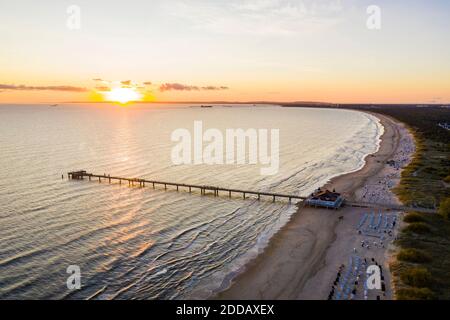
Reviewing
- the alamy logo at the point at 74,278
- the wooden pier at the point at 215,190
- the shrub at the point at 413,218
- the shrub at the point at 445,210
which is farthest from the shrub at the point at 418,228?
the alamy logo at the point at 74,278

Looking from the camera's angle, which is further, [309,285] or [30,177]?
[30,177]

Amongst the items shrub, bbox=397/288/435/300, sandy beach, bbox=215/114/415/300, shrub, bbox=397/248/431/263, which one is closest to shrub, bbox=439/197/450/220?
sandy beach, bbox=215/114/415/300

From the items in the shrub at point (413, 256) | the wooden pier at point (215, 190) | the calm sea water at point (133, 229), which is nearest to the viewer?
the calm sea water at point (133, 229)

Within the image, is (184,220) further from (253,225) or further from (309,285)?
(309,285)

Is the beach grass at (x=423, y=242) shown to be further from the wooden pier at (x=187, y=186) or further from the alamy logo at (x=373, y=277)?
the wooden pier at (x=187, y=186)

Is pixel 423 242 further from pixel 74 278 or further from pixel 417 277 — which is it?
pixel 74 278

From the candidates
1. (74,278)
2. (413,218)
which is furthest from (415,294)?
(74,278)
